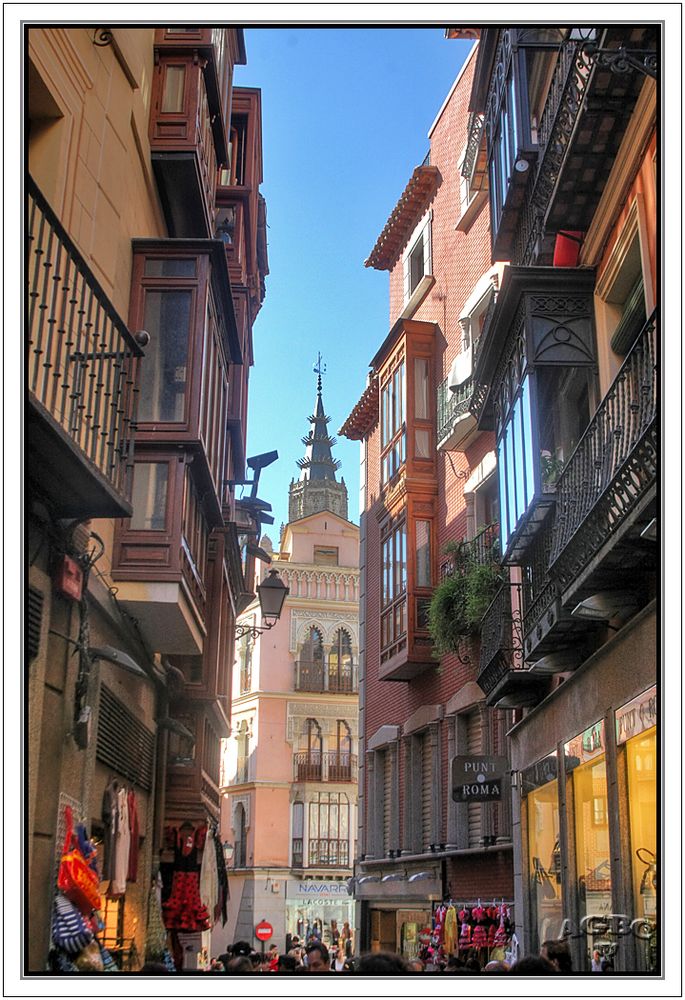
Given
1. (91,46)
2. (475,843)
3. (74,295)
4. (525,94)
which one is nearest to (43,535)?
(74,295)

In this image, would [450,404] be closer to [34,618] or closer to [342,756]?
[34,618]

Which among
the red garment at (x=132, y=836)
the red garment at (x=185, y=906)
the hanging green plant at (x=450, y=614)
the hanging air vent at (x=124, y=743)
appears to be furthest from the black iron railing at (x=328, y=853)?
the red garment at (x=132, y=836)

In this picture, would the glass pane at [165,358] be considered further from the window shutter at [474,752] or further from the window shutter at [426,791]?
the window shutter at [426,791]

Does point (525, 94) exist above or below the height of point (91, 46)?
above

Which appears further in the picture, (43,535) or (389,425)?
(389,425)

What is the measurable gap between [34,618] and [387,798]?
19101mm

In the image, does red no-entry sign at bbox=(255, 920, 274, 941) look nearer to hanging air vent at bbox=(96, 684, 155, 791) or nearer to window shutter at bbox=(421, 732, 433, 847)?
window shutter at bbox=(421, 732, 433, 847)

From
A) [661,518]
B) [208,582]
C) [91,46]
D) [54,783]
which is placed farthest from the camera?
[208,582]

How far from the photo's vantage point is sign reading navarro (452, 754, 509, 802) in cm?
1622

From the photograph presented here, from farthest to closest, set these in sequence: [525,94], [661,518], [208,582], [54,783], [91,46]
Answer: [208,582]
[525,94]
[91,46]
[54,783]
[661,518]

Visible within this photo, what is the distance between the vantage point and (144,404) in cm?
1155

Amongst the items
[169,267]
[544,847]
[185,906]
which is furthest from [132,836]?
[169,267]

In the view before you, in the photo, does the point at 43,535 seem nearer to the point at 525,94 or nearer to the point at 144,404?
the point at 144,404

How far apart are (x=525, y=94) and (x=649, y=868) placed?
9.17 metres
